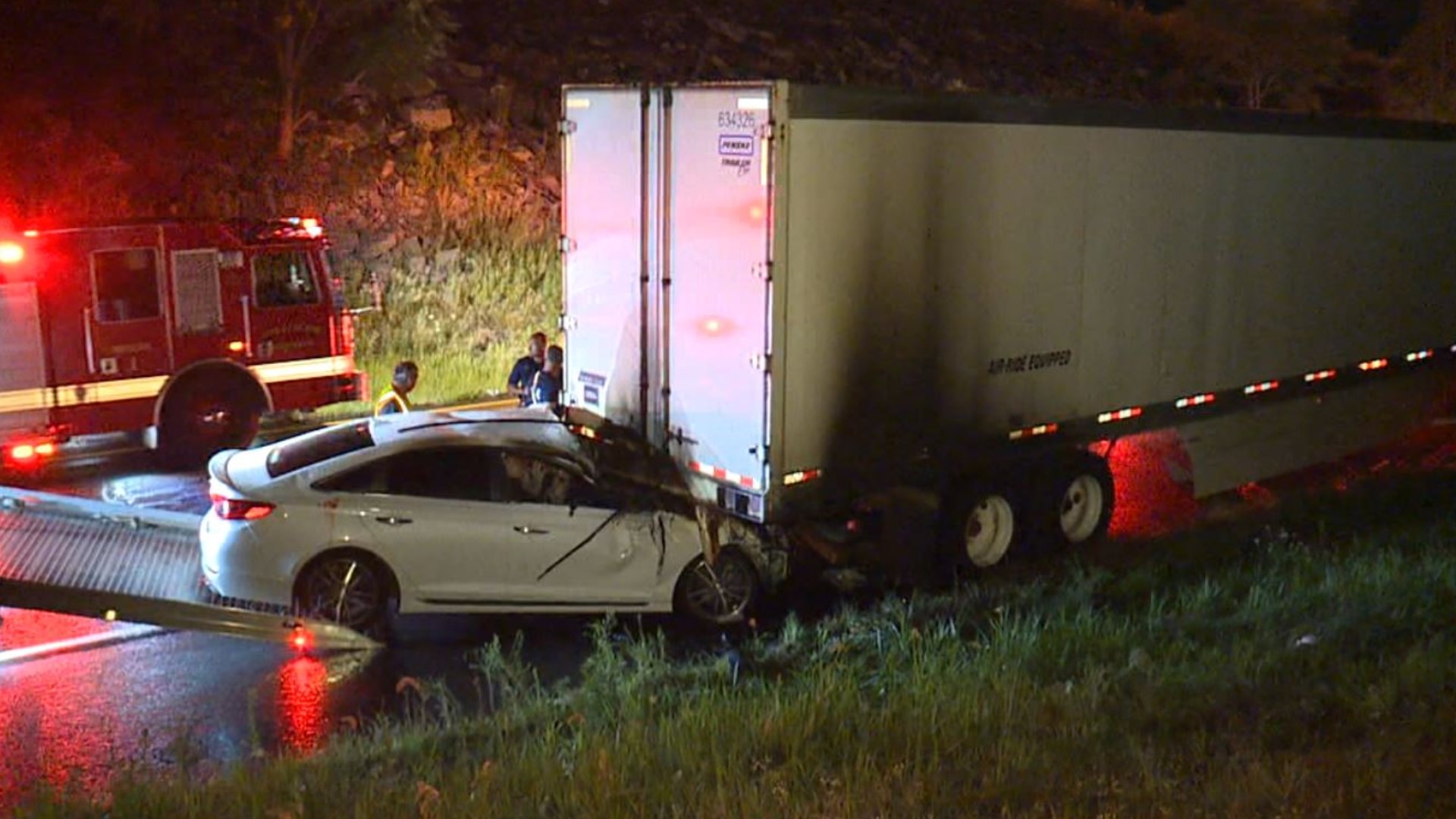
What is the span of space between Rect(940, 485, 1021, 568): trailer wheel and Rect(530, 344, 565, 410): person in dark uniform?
3.28 m

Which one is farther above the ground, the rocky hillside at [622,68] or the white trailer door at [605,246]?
the rocky hillside at [622,68]

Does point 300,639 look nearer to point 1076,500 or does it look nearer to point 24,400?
point 24,400

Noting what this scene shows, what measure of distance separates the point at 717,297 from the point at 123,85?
13531mm

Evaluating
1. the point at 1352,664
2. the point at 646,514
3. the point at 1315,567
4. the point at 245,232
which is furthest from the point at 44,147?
the point at 1352,664

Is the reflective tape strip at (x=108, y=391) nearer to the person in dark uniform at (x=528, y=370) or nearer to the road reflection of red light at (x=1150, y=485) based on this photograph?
the person in dark uniform at (x=528, y=370)

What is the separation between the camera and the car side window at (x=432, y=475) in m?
9.71

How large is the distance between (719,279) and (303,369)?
7.26 metres

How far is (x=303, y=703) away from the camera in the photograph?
8.77 metres

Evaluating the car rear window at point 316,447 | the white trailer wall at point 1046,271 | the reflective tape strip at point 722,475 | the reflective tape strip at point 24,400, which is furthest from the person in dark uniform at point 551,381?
the reflective tape strip at point 24,400

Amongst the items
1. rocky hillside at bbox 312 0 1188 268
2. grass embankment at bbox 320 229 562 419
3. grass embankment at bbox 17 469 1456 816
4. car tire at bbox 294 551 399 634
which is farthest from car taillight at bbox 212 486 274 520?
grass embankment at bbox 320 229 562 419

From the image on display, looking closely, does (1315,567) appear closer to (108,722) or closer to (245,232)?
(108,722)

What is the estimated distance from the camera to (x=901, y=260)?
991 cm

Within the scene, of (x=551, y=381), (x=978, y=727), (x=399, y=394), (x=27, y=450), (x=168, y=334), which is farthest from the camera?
(x=168, y=334)

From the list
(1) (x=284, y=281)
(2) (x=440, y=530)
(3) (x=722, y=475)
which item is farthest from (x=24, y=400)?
(3) (x=722, y=475)
